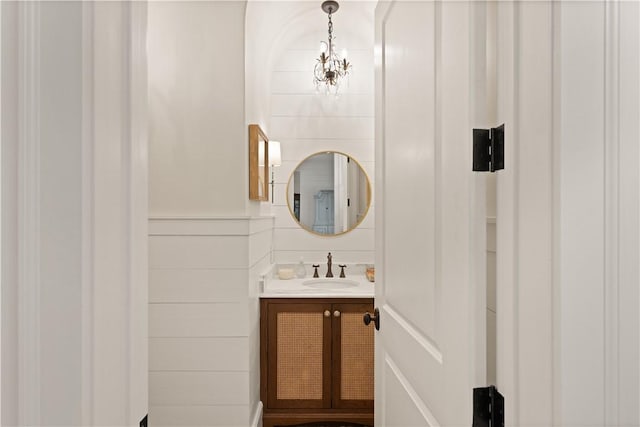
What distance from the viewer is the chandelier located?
293 cm

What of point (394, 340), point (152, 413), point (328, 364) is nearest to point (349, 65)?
point (328, 364)

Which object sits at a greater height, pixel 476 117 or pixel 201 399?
pixel 476 117

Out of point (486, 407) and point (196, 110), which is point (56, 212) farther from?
point (196, 110)

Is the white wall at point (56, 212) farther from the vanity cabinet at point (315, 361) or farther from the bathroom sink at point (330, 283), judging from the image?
the bathroom sink at point (330, 283)

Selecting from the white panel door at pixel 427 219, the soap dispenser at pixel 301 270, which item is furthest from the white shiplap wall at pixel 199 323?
the soap dispenser at pixel 301 270

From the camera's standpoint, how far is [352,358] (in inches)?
95.6

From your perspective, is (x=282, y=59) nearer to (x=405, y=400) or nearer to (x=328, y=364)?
(x=328, y=364)

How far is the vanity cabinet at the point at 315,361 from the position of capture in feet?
7.89

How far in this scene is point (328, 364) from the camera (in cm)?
243

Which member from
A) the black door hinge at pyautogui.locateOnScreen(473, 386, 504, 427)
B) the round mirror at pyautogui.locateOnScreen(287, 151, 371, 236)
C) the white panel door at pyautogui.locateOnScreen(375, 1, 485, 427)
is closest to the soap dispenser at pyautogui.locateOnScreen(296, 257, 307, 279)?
the round mirror at pyautogui.locateOnScreen(287, 151, 371, 236)

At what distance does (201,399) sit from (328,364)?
2.41 ft

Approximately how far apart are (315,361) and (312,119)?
5.59ft

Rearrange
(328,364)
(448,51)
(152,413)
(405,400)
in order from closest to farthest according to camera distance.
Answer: (448,51)
(405,400)
(152,413)
(328,364)

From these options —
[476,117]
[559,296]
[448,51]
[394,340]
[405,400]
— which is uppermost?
[448,51]
